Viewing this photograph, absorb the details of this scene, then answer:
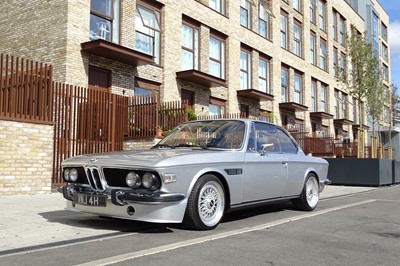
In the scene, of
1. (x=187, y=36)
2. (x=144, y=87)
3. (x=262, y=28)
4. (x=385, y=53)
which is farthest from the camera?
(x=385, y=53)

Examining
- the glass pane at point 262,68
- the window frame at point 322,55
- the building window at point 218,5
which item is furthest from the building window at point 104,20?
the window frame at point 322,55

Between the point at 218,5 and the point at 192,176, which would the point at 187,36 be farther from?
the point at 192,176

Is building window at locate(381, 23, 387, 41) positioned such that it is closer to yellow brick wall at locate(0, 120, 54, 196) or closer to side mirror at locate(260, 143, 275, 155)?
yellow brick wall at locate(0, 120, 54, 196)

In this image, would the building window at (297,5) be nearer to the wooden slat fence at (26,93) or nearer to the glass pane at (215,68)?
the glass pane at (215,68)

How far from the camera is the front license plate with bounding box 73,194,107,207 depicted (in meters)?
5.33

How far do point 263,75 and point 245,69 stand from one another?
200 centimetres

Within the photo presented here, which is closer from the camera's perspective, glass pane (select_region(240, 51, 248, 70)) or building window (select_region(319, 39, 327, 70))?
glass pane (select_region(240, 51, 248, 70))

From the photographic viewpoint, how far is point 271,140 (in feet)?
23.8

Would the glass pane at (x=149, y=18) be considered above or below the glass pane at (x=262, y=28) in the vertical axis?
below

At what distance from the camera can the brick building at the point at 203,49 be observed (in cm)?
1387

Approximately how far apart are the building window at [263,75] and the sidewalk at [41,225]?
1705 centimetres

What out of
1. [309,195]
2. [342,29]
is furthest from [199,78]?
[342,29]

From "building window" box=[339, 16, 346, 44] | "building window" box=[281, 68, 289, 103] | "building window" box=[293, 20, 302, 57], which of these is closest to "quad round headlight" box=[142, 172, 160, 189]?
"building window" box=[281, 68, 289, 103]

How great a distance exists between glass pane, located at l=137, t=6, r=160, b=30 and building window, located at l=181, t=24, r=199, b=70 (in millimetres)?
1792
